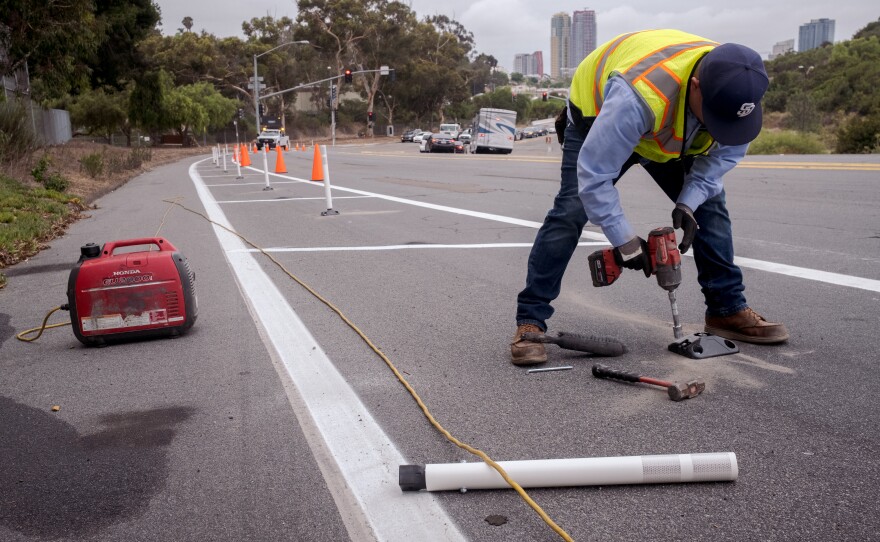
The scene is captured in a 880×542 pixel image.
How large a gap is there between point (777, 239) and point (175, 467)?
6.80 meters

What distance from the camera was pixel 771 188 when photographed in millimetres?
13430

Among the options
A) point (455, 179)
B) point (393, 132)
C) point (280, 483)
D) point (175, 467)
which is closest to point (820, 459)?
point (280, 483)

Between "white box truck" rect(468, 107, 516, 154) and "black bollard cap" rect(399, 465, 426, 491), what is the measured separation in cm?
4186

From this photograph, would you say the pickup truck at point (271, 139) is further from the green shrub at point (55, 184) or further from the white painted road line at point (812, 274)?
the white painted road line at point (812, 274)

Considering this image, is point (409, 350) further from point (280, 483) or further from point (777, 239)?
point (777, 239)

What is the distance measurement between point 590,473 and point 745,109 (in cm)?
174

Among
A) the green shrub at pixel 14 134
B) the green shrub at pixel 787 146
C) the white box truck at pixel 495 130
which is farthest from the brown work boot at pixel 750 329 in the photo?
the white box truck at pixel 495 130

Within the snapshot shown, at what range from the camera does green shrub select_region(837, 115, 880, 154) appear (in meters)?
28.3

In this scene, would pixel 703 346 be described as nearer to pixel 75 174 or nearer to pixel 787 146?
pixel 75 174

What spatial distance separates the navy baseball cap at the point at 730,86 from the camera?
3.30 m

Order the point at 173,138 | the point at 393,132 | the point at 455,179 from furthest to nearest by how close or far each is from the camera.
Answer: the point at 393,132 → the point at 173,138 → the point at 455,179

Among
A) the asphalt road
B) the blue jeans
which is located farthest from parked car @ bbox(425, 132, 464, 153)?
the blue jeans

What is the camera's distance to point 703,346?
407 centimetres

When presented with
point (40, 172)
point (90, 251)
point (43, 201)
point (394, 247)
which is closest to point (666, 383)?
point (90, 251)
